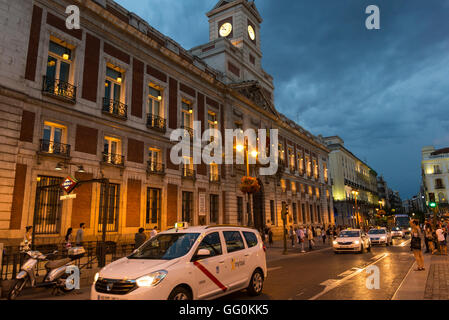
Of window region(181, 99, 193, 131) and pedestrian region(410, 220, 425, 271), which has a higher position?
window region(181, 99, 193, 131)

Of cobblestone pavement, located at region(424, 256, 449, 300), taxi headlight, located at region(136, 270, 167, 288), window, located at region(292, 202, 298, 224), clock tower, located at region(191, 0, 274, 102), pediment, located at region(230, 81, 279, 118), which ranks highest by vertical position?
clock tower, located at region(191, 0, 274, 102)

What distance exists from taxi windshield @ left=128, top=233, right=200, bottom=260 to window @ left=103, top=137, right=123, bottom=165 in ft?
43.5

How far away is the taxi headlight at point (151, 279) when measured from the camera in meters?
5.43

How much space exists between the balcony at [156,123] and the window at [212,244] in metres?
16.5

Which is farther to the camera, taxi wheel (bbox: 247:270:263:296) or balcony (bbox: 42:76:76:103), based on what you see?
balcony (bbox: 42:76:76:103)

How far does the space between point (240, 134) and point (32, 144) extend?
2147cm

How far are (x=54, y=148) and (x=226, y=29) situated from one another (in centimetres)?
2967

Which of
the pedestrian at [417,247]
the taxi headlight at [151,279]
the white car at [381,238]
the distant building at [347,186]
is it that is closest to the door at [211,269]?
the taxi headlight at [151,279]

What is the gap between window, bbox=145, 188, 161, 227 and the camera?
71.8 ft

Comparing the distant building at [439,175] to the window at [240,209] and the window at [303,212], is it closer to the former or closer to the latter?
the window at [303,212]

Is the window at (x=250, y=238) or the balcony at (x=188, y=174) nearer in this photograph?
the window at (x=250, y=238)

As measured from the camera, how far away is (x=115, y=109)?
20391 mm

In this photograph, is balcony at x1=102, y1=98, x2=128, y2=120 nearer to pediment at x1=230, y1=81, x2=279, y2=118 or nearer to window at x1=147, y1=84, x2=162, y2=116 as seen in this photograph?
window at x1=147, y1=84, x2=162, y2=116

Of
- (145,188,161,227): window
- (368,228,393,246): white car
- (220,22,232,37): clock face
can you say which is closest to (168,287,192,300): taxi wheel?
(145,188,161,227): window
